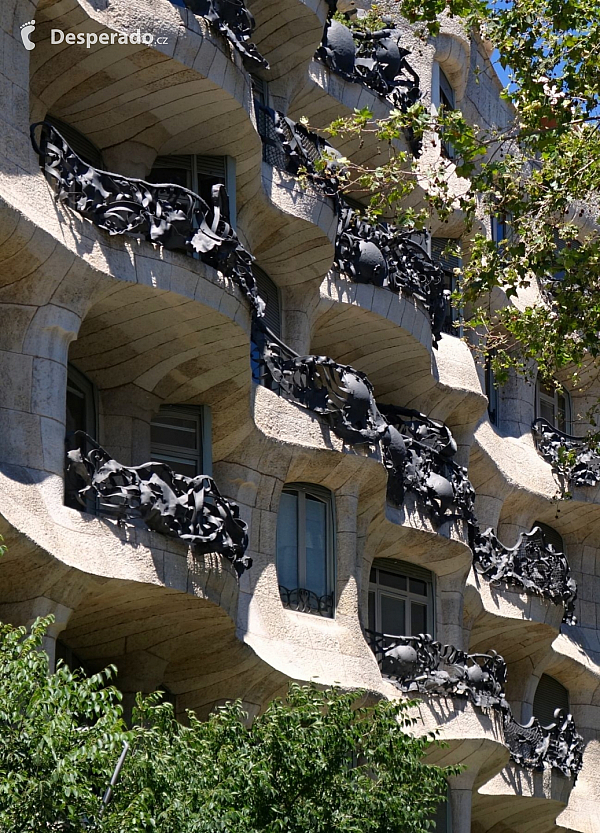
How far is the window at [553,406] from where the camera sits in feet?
121

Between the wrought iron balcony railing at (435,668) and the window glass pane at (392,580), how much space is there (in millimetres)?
1553

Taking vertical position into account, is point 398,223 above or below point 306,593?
above

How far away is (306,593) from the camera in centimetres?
2497

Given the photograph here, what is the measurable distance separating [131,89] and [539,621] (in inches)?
553

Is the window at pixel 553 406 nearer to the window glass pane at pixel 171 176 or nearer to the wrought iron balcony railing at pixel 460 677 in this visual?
the wrought iron balcony railing at pixel 460 677

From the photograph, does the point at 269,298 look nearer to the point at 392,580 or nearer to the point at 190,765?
the point at 392,580

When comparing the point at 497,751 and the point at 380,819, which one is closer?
the point at 380,819

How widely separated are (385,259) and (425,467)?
3.28m

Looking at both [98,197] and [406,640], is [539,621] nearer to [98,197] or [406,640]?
[406,640]

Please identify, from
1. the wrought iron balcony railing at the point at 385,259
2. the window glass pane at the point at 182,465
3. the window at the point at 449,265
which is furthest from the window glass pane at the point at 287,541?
the window at the point at 449,265

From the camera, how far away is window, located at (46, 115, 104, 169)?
74.0 ft

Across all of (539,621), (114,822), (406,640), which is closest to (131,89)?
(406,640)

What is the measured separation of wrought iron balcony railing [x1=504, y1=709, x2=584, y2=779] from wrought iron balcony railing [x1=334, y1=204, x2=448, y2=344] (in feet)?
23.6

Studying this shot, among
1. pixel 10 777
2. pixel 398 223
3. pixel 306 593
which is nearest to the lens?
pixel 10 777
